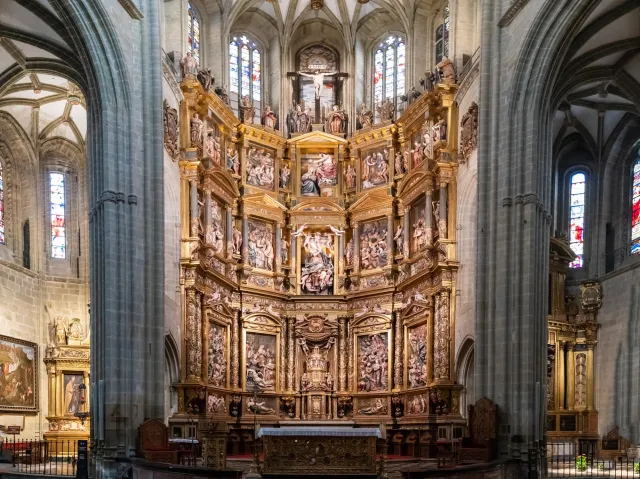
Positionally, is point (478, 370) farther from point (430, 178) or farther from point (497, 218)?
point (430, 178)

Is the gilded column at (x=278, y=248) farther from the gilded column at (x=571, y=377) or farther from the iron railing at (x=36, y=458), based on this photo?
the gilded column at (x=571, y=377)

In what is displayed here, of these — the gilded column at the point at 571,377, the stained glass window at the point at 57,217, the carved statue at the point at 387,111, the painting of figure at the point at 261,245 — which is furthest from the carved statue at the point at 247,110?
the gilded column at the point at 571,377

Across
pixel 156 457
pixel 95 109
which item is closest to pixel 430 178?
pixel 95 109

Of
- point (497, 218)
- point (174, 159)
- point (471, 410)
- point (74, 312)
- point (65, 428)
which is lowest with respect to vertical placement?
point (65, 428)

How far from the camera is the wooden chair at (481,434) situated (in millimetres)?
19438

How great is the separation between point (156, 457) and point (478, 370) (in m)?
8.04

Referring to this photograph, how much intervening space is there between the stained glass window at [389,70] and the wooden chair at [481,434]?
14.6 metres

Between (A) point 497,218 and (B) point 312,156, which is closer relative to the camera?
(A) point 497,218

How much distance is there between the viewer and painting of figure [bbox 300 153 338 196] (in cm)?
3175

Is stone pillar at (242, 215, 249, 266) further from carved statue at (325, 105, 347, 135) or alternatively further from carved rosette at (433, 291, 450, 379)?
carved rosette at (433, 291, 450, 379)

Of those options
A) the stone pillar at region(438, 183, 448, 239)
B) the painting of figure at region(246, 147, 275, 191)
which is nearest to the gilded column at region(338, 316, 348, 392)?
the painting of figure at region(246, 147, 275, 191)

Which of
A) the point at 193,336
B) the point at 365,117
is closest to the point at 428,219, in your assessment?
the point at 365,117

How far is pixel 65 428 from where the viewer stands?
93.8ft

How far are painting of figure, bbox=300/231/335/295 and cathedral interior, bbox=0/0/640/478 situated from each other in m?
0.08
